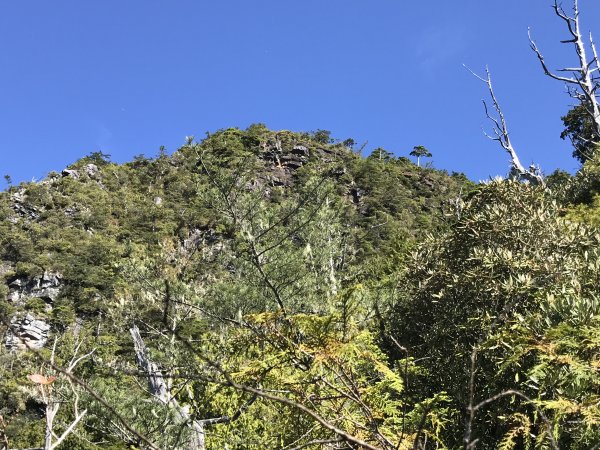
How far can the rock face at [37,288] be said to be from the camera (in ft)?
116

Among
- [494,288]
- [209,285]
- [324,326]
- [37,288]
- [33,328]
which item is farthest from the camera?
[37,288]

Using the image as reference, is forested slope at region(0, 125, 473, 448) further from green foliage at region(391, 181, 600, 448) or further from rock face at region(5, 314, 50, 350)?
green foliage at region(391, 181, 600, 448)

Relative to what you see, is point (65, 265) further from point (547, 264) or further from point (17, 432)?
point (547, 264)

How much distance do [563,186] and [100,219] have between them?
4131cm

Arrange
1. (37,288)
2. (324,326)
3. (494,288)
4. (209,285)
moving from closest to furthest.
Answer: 1. (324,326)
2. (494,288)
3. (209,285)
4. (37,288)

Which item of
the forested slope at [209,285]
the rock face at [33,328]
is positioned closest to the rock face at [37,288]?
the forested slope at [209,285]

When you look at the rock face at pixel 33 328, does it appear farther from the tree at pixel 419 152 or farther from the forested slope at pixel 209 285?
the tree at pixel 419 152

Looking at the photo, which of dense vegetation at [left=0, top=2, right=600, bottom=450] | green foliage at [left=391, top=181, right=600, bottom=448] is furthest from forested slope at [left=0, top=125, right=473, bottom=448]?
green foliage at [left=391, top=181, right=600, bottom=448]

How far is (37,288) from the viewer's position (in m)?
35.8

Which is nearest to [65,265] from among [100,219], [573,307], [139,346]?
[100,219]

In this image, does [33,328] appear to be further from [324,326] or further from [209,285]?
[324,326]

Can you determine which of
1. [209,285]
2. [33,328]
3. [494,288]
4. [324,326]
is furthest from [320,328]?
[33,328]

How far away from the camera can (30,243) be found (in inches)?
1532

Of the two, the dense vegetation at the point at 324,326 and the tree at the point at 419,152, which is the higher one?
the tree at the point at 419,152
